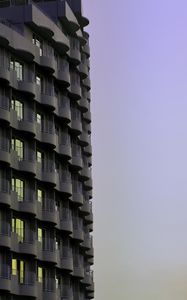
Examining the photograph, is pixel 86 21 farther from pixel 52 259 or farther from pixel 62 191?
pixel 52 259

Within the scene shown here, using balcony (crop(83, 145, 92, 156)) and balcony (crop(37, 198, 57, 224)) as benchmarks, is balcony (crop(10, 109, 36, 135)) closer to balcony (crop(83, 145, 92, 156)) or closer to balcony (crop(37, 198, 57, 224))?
balcony (crop(37, 198, 57, 224))

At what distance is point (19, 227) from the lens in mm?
57281

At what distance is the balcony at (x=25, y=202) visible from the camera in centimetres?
5647

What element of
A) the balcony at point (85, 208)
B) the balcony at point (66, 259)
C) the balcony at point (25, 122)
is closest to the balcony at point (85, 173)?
the balcony at point (85, 208)

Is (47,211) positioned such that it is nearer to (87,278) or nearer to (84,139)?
(87,278)

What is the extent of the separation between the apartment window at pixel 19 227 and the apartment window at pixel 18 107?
935cm

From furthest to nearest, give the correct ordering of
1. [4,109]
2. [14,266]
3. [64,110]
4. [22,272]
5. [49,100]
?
[64,110] → [49,100] → [4,109] → [22,272] → [14,266]

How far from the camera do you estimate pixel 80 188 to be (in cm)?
7194

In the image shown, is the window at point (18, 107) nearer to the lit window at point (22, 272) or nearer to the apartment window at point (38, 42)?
the apartment window at point (38, 42)

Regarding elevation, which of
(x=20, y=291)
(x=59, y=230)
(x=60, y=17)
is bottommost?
(x=20, y=291)

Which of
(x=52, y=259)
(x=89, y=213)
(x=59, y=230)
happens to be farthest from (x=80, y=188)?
(x=52, y=259)

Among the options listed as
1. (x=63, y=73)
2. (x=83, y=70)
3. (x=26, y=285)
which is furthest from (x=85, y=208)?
(x=26, y=285)

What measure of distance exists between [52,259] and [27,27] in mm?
22200

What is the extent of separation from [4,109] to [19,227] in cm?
1032
